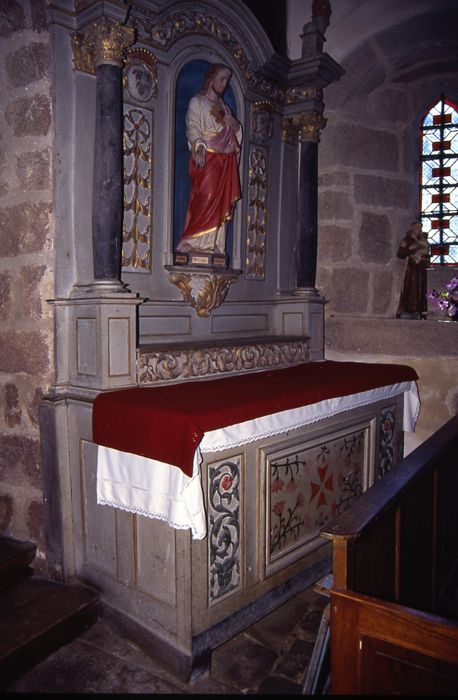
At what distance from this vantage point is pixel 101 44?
2973 mm

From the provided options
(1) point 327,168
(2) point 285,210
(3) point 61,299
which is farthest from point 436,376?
(3) point 61,299

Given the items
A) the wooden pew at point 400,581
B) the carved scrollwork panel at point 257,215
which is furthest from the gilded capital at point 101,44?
the wooden pew at point 400,581

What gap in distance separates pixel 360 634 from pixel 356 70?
4.84 m

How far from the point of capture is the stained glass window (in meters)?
5.56

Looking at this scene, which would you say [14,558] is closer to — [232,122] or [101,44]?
[101,44]

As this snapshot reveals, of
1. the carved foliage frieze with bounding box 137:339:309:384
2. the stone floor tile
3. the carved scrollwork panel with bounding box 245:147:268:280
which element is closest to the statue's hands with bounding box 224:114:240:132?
the carved scrollwork panel with bounding box 245:147:268:280

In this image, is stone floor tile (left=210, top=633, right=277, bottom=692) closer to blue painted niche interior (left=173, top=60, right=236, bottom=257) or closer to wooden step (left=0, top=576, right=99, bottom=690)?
wooden step (left=0, top=576, right=99, bottom=690)

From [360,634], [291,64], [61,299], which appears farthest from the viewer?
[291,64]

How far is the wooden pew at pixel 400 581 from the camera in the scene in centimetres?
149

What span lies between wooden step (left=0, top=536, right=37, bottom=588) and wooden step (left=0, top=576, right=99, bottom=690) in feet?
0.17

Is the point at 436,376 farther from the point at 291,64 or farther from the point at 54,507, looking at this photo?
the point at 54,507

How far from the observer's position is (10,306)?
3.32 meters

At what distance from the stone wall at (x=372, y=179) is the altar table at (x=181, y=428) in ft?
6.02

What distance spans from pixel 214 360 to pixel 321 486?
1.03 meters
